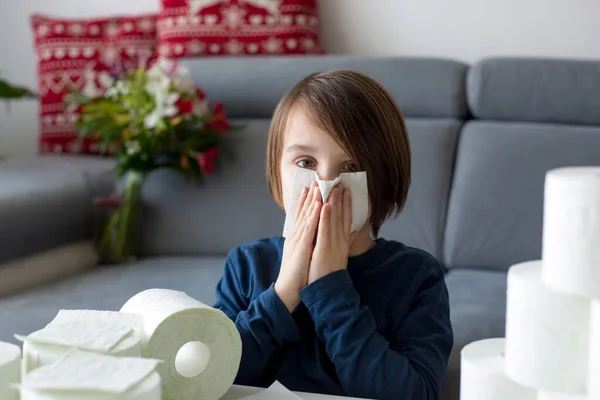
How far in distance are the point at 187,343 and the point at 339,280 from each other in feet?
0.87

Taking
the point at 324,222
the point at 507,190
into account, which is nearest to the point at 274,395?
the point at 324,222

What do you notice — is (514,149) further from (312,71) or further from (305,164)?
(305,164)

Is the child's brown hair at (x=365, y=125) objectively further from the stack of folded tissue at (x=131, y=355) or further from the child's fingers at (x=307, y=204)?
the stack of folded tissue at (x=131, y=355)

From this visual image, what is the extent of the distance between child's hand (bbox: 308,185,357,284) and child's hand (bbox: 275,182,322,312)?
12 millimetres

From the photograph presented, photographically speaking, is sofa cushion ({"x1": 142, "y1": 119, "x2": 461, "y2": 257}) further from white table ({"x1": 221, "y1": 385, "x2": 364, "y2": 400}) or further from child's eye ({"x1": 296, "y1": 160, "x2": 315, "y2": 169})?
white table ({"x1": 221, "y1": 385, "x2": 364, "y2": 400})

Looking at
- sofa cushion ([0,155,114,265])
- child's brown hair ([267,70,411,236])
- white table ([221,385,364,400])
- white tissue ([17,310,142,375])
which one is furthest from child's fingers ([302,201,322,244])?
sofa cushion ([0,155,114,265])

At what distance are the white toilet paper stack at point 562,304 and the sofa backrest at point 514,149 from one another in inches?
51.4

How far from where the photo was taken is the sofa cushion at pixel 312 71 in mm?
2344

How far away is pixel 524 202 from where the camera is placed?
84.7 inches

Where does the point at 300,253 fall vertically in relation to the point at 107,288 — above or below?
above

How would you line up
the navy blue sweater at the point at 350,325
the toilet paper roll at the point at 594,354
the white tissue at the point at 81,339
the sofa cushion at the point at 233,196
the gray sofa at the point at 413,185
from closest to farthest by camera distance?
1. the toilet paper roll at the point at 594,354
2. the white tissue at the point at 81,339
3. the navy blue sweater at the point at 350,325
4. the gray sofa at the point at 413,185
5. the sofa cushion at the point at 233,196

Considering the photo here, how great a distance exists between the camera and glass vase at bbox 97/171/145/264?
2.38 metres

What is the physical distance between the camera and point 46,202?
7.47ft

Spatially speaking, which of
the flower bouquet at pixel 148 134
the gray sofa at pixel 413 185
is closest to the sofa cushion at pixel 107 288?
the gray sofa at pixel 413 185
